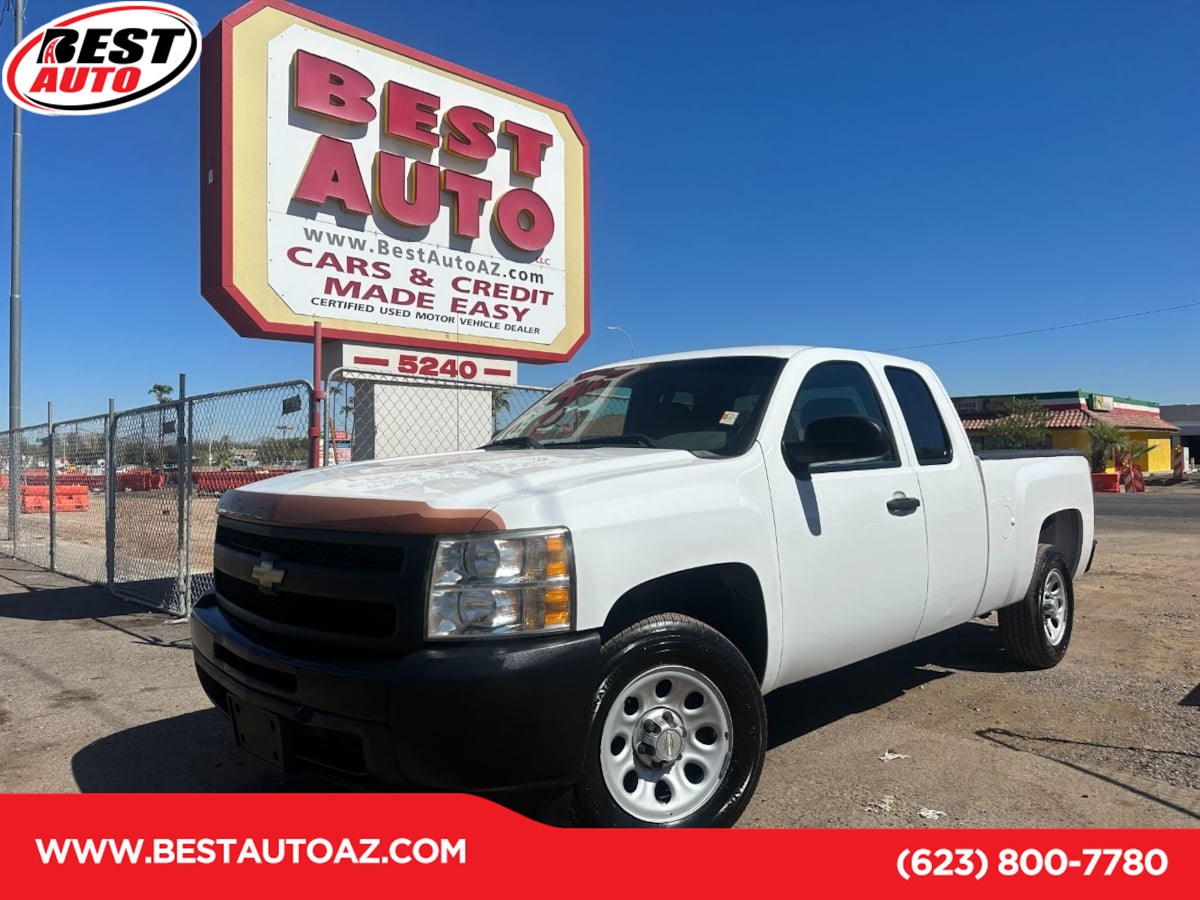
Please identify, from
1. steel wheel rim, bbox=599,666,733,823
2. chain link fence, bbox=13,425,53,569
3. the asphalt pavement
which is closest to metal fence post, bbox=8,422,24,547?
chain link fence, bbox=13,425,53,569

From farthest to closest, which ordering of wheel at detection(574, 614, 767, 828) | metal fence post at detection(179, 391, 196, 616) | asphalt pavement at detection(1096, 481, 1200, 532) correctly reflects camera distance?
asphalt pavement at detection(1096, 481, 1200, 532)
metal fence post at detection(179, 391, 196, 616)
wheel at detection(574, 614, 767, 828)

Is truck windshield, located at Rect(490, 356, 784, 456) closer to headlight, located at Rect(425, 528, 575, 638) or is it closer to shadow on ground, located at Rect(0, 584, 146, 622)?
headlight, located at Rect(425, 528, 575, 638)

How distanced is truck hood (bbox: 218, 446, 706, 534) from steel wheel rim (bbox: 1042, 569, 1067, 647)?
3.44m

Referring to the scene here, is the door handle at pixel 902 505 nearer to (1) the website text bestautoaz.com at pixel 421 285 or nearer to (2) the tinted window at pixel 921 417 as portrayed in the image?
(2) the tinted window at pixel 921 417

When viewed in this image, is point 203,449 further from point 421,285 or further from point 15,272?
point 15,272

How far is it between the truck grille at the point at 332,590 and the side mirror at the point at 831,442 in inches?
65.7

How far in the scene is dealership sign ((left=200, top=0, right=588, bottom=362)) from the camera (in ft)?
24.3

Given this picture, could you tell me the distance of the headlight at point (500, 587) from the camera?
8.51 feet

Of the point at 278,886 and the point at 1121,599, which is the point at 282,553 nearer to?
the point at 278,886

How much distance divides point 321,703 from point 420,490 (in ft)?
2.34

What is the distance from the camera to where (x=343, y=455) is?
7328mm

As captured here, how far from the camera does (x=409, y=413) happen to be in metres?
7.87

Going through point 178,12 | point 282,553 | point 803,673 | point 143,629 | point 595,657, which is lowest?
point 143,629

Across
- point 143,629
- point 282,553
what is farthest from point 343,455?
point 282,553
